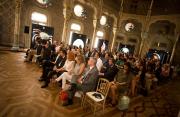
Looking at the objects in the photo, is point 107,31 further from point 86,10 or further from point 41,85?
point 41,85

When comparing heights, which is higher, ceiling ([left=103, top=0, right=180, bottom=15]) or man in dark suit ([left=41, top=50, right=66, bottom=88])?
ceiling ([left=103, top=0, right=180, bottom=15])

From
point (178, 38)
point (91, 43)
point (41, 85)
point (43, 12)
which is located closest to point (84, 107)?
point (41, 85)

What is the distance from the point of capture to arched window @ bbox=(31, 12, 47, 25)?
11.4m

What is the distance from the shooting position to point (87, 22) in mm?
15406

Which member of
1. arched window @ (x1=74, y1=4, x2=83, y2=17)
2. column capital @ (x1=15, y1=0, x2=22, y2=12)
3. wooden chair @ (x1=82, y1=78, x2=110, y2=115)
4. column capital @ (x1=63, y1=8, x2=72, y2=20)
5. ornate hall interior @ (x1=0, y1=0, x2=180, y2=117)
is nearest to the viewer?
wooden chair @ (x1=82, y1=78, x2=110, y2=115)

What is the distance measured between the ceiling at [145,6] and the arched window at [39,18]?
717 centimetres

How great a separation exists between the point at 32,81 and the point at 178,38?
15.5 metres

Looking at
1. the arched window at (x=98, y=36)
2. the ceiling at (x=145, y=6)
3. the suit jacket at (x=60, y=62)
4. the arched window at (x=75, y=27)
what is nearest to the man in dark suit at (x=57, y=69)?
the suit jacket at (x=60, y=62)

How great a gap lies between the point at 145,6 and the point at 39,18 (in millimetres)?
13208

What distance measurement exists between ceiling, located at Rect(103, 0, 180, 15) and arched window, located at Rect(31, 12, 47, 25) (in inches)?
282

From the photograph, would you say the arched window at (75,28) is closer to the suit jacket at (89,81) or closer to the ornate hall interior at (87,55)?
the ornate hall interior at (87,55)

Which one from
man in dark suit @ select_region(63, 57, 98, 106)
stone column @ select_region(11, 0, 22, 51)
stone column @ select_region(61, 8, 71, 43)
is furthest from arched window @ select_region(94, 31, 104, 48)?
man in dark suit @ select_region(63, 57, 98, 106)

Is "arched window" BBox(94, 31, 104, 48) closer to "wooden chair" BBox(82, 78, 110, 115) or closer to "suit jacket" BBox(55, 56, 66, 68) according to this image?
"suit jacket" BBox(55, 56, 66, 68)

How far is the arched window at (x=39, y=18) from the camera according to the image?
11.4m
